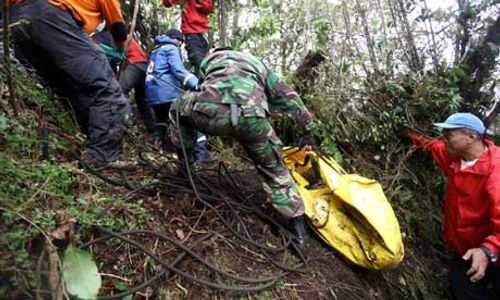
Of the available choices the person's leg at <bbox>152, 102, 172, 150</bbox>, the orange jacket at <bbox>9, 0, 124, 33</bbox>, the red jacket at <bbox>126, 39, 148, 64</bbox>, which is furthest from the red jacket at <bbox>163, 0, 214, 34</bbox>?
the orange jacket at <bbox>9, 0, 124, 33</bbox>

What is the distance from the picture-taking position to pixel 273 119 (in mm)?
4633

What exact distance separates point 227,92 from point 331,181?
1.07 m

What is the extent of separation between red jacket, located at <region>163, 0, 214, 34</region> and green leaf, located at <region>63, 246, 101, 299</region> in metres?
3.77

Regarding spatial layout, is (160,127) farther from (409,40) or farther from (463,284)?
(463,284)

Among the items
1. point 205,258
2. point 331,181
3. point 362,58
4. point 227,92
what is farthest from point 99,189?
point 362,58

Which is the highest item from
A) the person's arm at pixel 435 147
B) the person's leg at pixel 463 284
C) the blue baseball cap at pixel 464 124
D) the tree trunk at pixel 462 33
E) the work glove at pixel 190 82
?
the tree trunk at pixel 462 33

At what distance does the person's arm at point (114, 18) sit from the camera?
329 cm

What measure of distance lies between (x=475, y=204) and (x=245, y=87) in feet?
6.85

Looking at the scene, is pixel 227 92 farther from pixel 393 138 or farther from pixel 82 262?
pixel 393 138

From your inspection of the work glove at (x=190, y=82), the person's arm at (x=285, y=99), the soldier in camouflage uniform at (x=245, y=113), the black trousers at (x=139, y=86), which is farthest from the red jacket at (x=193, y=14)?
the person's arm at (x=285, y=99)

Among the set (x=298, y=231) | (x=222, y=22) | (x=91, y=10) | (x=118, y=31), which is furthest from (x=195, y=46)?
(x=298, y=231)

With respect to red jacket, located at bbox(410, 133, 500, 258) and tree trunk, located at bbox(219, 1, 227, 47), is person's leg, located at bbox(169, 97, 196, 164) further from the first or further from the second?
tree trunk, located at bbox(219, 1, 227, 47)

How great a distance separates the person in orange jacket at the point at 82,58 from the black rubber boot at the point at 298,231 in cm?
129

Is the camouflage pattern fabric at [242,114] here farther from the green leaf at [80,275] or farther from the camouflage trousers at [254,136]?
the green leaf at [80,275]
